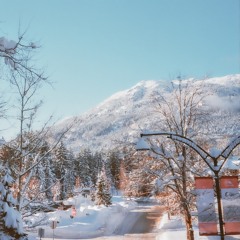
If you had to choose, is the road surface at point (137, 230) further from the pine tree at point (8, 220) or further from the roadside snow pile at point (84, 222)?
the pine tree at point (8, 220)

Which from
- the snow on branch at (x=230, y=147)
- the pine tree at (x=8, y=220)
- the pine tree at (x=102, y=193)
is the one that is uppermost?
the snow on branch at (x=230, y=147)

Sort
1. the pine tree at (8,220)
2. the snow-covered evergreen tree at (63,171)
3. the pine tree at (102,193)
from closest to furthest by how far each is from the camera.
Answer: the pine tree at (8,220) < the pine tree at (102,193) < the snow-covered evergreen tree at (63,171)

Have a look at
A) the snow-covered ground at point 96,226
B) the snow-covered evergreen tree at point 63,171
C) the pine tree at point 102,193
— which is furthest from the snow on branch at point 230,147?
the snow-covered evergreen tree at point 63,171

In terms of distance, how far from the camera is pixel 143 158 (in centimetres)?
1991

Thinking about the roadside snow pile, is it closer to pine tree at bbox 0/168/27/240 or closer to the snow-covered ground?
the snow-covered ground

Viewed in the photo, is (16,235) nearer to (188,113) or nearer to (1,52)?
(1,52)

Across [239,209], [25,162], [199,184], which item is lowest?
[239,209]

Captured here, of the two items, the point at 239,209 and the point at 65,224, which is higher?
the point at 239,209

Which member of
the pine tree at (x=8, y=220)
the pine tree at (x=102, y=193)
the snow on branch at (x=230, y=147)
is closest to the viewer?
the pine tree at (x=8, y=220)

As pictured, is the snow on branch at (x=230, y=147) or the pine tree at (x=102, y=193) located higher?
the snow on branch at (x=230, y=147)

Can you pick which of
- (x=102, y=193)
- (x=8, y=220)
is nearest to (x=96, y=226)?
(x=102, y=193)

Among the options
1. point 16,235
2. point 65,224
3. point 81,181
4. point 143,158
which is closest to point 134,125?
point 143,158

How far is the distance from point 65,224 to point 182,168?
91.2 ft

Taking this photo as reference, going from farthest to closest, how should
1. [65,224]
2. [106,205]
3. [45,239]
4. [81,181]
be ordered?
[81,181]
[106,205]
[65,224]
[45,239]
